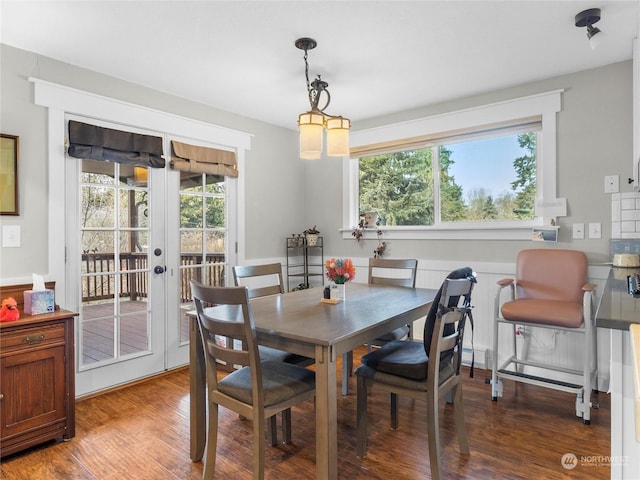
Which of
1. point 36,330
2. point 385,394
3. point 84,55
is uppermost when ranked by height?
point 84,55

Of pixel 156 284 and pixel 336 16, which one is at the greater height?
pixel 336 16

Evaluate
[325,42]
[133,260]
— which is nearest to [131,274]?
[133,260]

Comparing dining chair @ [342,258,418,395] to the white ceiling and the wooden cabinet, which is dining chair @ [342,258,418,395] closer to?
the white ceiling

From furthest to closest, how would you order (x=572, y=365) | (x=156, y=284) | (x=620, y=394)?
(x=156, y=284) < (x=572, y=365) < (x=620, y=394)

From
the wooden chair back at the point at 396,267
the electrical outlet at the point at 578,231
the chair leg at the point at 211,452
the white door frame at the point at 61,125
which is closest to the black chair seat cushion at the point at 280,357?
the chair leg at the point at 211,452

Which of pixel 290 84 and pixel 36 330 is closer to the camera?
pixel 36 330

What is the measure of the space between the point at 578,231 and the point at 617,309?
1891 mm

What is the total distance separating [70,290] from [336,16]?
253 cm

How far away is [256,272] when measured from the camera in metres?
2.80

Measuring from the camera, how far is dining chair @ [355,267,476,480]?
5.88ft

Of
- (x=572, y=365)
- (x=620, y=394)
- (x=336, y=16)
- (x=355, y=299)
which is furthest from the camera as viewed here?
(x=572, y=365)

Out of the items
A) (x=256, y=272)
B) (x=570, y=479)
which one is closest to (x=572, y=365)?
(x=570, y=479)

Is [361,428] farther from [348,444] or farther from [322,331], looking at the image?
[322,331]

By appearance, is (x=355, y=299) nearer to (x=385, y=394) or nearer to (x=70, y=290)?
(x=385, y=394)
